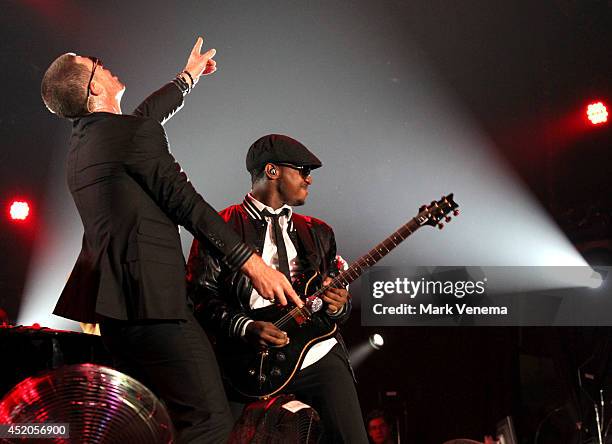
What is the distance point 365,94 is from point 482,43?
1.15 m

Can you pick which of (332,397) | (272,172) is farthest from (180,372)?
(272,172)

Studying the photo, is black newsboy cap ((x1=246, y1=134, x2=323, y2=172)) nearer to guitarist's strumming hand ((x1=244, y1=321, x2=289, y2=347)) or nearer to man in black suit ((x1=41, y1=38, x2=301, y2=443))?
guitarist's strumming hand ((x1=244, y1=321, x2=289, y2=347))

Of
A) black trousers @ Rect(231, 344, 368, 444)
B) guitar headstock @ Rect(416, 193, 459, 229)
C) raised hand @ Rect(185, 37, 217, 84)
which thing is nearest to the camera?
black trousers @ Rect(231, 344, 368, 444)

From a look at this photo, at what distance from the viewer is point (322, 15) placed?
6.39m

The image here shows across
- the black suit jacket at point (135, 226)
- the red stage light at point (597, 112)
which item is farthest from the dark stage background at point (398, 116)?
the black suit jacket at point (135, 226)

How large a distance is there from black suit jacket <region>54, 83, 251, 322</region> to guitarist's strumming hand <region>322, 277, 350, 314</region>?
1.03 metres

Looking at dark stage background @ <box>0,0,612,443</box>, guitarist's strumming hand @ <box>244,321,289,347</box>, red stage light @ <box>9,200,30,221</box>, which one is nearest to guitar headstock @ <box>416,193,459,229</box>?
guitarist's strumming hand @ <box>244,321,289,347</box>

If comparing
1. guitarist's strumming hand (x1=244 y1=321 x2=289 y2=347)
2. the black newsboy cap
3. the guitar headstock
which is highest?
the black newsboy cap

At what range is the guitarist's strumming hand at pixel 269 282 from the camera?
7.41ft

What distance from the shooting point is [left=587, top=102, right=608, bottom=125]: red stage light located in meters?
6.39

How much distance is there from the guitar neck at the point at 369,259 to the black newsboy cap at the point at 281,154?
1.67 ft

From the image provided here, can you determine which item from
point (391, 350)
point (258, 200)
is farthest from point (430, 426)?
point (258, 200)

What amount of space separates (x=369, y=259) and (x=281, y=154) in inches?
26.4

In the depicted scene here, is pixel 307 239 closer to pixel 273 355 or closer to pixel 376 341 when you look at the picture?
pixel 273 355
